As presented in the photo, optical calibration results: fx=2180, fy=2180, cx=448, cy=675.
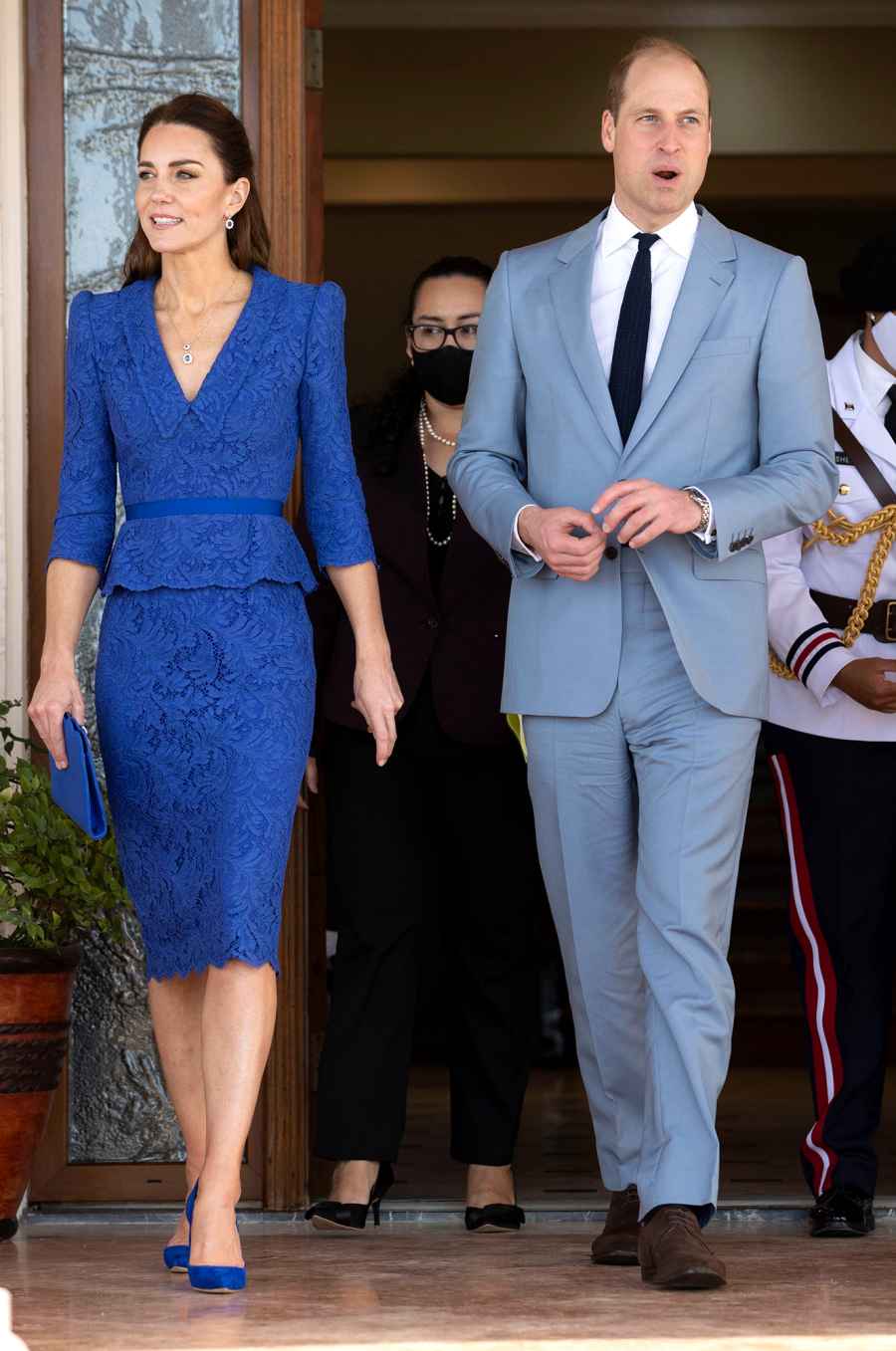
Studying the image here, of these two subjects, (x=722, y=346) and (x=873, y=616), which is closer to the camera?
(x=722, y=346)

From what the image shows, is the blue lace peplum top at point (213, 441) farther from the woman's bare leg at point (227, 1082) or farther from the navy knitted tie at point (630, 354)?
the woman's bare leg at point (227, 1082)

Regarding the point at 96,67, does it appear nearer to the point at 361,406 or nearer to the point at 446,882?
the point at 361,406

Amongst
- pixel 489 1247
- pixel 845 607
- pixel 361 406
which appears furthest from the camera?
pixel 361 406

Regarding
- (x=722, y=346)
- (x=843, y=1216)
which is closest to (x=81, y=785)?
(x=722, y=346)

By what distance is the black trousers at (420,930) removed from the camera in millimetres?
3896

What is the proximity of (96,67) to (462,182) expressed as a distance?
6.06m

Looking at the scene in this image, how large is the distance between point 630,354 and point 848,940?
116cm

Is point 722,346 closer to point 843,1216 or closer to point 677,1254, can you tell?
point 677,1254

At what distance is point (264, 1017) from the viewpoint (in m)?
3.17

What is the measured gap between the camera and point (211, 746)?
10.5 ft

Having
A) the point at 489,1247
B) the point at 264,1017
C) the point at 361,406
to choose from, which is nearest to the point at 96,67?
the point at 361,406

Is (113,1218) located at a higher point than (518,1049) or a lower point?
lower

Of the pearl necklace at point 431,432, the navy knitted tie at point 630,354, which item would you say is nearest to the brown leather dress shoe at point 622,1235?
the navy knitted tie at point 630,354

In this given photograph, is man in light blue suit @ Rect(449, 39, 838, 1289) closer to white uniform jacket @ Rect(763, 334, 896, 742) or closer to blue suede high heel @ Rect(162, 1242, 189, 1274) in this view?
white uniform jacket @ Rect(763, 334, 896, 742)
